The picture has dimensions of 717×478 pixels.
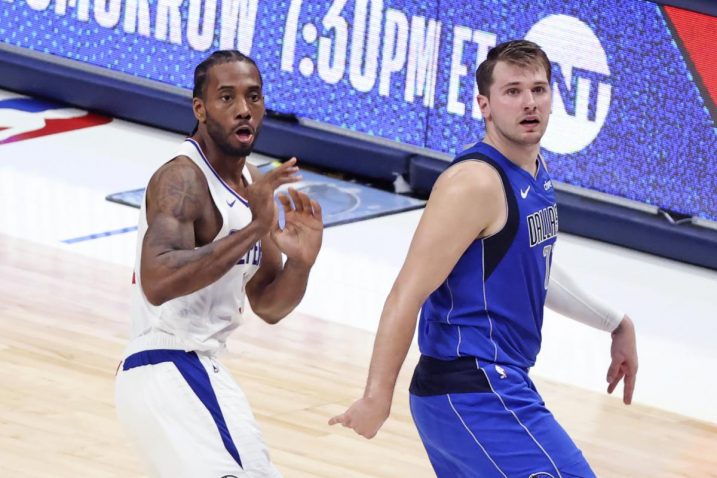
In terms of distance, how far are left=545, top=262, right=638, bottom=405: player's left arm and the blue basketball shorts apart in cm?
51

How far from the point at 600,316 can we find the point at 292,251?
0.98m

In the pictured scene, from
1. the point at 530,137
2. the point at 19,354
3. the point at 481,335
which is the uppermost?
the point at 530,137

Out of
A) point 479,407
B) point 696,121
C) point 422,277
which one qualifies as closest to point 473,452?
point 479,407

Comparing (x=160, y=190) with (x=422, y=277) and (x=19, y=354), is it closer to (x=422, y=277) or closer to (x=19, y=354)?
(x=422, y=277)

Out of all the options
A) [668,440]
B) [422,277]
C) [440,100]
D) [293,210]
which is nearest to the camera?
[422,277]

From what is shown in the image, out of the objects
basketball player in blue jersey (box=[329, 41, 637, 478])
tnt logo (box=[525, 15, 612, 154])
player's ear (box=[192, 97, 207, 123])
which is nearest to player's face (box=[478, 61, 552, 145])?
basketball player in blue jersey (box=[329, 41, 637, 478])

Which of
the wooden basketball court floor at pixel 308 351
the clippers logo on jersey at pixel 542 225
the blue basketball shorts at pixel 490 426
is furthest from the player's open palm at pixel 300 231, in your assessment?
the wooden basketball court floor at pixel 308 351

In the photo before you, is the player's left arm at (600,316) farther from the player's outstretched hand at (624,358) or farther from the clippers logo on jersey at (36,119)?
the clippers logo on jersey at (36,119)

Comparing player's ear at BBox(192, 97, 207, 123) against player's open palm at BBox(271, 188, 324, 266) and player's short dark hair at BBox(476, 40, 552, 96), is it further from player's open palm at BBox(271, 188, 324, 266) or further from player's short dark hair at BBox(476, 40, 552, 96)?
A: player's short dark hair at BBox(476, 40, 552, 96)

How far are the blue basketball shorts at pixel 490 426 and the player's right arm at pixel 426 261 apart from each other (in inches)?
9.3

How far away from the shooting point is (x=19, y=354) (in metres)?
7.01

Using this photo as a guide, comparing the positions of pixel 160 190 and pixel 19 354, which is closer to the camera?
pixel 160 190

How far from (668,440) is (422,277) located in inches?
114

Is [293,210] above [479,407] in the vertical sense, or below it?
above
